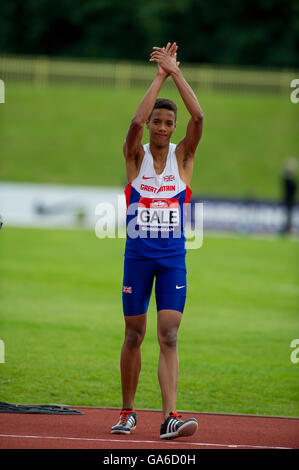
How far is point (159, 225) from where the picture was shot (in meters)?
6.39

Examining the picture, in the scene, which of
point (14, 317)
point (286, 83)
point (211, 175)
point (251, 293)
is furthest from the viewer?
point (286, 83)

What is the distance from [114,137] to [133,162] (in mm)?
37394

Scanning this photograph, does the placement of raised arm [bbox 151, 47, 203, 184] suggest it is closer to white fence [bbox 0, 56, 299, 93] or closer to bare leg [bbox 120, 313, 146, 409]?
bare leg [bbox 120, 313, 146, 409]

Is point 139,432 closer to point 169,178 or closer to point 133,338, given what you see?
point 133,338

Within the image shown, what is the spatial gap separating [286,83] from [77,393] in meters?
40.7

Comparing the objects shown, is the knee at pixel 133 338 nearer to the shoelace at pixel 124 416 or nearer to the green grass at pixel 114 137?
the shoelace at pixel 124 416

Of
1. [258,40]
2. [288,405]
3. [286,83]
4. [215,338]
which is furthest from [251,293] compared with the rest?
[258,40]

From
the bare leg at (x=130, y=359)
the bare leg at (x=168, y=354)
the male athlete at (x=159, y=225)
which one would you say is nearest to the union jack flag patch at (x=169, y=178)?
the male athlete at (x=159, y=225)

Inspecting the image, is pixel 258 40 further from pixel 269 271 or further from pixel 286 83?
pixel 269 271

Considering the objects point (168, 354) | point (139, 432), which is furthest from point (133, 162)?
point (139, 432)

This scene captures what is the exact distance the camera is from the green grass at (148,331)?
8.30 meters

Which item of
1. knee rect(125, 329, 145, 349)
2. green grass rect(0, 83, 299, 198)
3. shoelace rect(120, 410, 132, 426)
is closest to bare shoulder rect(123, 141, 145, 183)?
knee rect(125, 329, 145, 349)

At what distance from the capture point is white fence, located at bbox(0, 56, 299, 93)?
154ft

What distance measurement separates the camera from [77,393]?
26.7 feet
